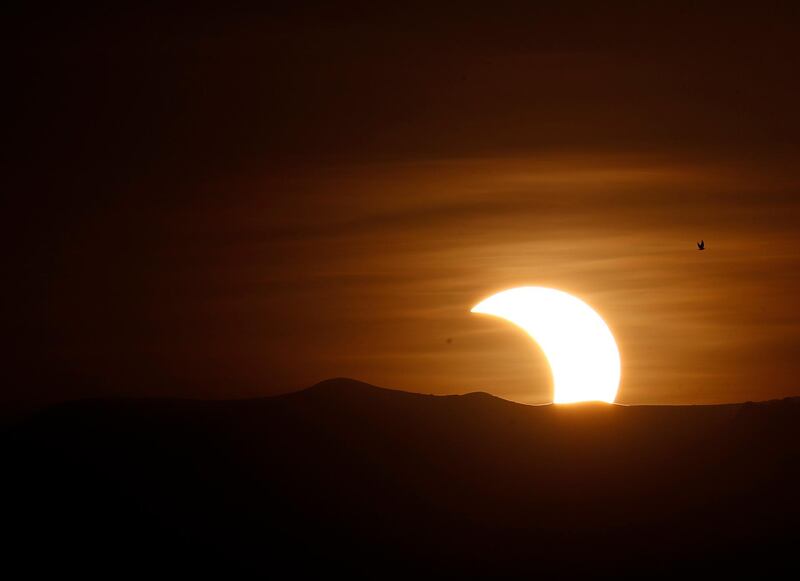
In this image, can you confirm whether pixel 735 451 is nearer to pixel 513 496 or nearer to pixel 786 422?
pixel 786 422

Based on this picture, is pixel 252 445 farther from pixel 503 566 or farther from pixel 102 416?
pixel 503 566

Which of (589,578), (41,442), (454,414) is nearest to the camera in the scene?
(589,578)

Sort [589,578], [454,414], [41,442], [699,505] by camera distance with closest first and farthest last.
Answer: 1. [589,578]
2. [699,505]
3. [41,442]
4. [454,414]

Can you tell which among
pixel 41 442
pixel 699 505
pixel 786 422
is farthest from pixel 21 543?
pixel 786 422

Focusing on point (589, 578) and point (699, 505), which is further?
point (699, 505)

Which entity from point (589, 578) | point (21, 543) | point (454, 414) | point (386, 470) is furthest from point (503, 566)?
point (21, 543)

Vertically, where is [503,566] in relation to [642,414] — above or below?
below
